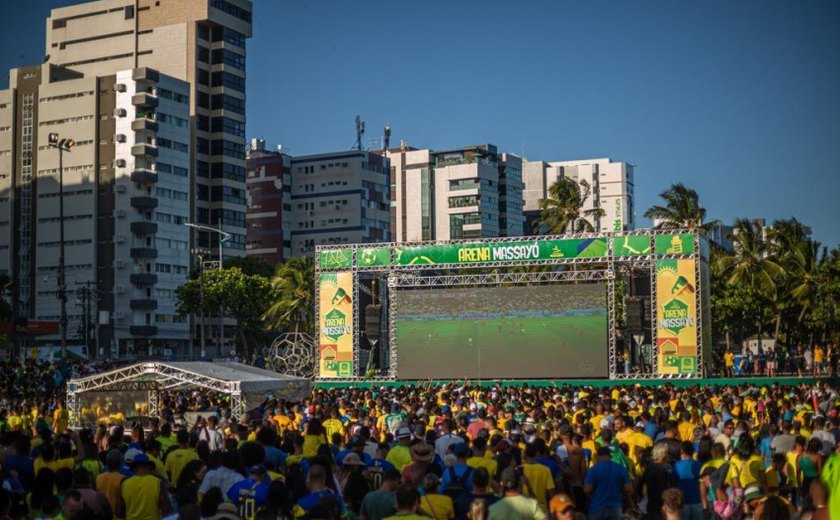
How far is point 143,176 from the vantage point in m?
87.4

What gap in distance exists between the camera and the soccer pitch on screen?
46656mm

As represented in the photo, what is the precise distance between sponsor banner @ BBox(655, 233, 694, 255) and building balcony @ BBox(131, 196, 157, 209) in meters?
53.5

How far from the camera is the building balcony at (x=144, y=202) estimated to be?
87.2 metres

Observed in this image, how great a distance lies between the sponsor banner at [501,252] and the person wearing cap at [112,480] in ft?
117

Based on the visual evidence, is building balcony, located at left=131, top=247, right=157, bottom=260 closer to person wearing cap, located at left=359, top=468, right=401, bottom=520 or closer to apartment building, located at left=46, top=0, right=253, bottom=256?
apartment building, located at left=46, top=0, right=253, bottom=256

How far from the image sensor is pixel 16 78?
3698 inches

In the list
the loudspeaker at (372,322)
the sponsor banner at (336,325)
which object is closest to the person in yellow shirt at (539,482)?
the loudspeaker at (372,322)

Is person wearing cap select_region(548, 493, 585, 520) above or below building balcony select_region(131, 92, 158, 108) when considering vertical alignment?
below

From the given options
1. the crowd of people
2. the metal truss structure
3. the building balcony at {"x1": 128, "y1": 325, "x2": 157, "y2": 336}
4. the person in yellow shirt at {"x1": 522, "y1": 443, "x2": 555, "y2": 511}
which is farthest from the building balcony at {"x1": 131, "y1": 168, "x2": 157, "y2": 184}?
the person in yellow shirt at {"x1": 522, "y1": 443, "x2": 555, "y2": 511}

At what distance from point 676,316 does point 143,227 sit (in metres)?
53.8

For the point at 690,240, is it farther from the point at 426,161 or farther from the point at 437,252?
the point at 426,161

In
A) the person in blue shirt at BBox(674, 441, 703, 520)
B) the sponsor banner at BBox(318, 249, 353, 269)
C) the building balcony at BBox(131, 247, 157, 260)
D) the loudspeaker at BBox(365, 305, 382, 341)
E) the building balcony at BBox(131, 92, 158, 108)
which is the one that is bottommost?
the person in blue shirt at BBox(674, 441, 703, 520)

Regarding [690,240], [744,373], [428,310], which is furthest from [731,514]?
[744,373]

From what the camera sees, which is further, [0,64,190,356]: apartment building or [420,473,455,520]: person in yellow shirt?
[0,64,190,356]: apartment building
